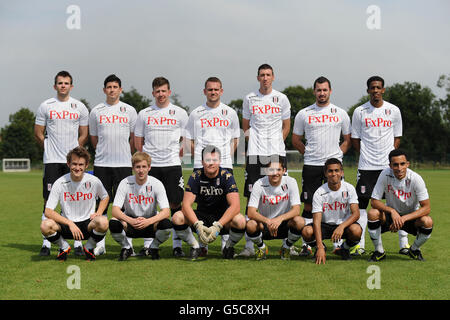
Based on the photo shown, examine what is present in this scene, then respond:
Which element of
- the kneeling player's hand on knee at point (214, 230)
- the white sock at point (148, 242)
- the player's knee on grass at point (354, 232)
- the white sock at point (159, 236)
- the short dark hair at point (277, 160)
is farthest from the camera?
the white sock at point (148, 242)

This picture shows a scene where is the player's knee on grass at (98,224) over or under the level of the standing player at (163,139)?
under

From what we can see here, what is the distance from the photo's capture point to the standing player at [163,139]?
7117 mm

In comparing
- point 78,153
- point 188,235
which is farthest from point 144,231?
point 78,153

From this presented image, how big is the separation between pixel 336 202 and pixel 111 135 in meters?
3.53

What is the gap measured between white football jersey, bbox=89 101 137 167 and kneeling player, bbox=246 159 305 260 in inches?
87.2

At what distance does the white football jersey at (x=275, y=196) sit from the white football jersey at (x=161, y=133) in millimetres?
1460

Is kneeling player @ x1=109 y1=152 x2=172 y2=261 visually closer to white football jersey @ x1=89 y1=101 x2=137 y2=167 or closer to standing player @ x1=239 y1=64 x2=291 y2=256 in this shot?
white football jersey @ x1=89 y1=101 x2=137 y2=167

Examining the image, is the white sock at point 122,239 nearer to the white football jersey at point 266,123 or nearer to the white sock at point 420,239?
the white football jersey at point 266,123

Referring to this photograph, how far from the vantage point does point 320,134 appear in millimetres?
7074

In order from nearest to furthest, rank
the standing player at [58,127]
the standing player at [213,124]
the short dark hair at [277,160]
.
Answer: the short dark hair at [277,160], the standing player at [213,124], the standing player at [58,127]

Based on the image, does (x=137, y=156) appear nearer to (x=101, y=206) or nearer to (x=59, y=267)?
(x=101, y=206)

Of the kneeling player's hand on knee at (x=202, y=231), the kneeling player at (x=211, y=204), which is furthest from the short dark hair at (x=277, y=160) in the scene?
the kneeling player's hand on knee at (x=202, y=231)
